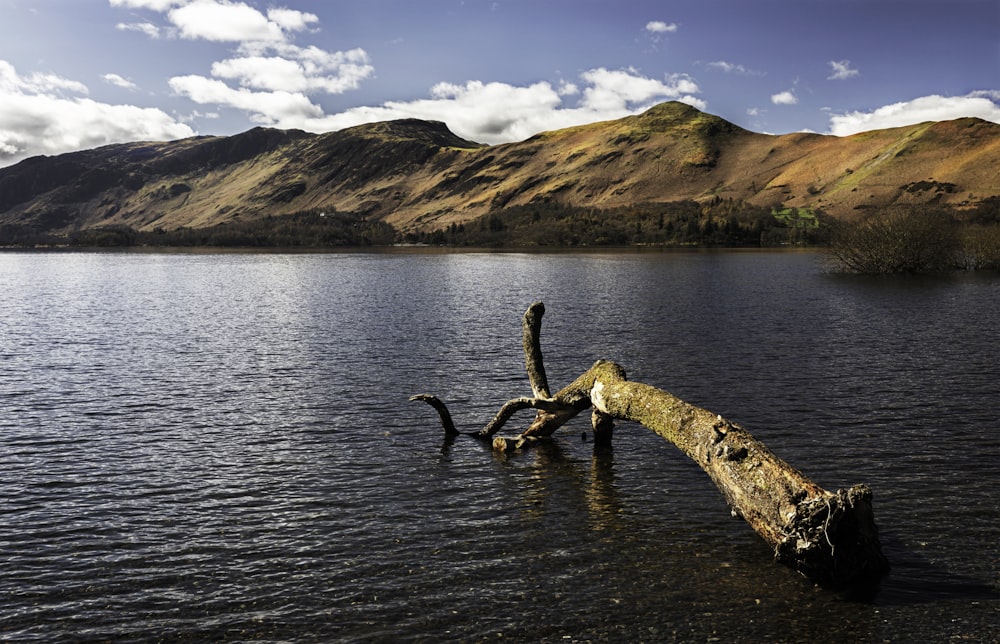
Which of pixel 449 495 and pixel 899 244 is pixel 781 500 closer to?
pixel 449 495

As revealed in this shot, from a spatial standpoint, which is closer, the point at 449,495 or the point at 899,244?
the point at 449,495

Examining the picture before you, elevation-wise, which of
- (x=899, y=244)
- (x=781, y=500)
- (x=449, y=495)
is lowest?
(x=449, y=495)

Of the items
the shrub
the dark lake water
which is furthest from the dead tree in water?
the shrub

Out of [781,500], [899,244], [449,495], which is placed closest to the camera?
[781,500]

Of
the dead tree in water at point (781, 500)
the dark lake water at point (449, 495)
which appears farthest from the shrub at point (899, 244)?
the dead tree in water at point (781, 500)

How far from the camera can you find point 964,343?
40594 millimetres

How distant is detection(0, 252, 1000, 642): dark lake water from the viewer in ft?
39.4

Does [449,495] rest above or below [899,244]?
below

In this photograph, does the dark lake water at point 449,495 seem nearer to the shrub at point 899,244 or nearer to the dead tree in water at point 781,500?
the dead tree in water at point 781,500

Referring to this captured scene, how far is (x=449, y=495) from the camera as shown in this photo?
58.3 ft

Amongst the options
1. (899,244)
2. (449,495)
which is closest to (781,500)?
(449,495)

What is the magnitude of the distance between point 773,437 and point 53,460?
20302 mm

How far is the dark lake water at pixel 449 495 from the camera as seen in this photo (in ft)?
39.4

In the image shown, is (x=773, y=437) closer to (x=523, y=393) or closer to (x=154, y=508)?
(x=523, y=393)
